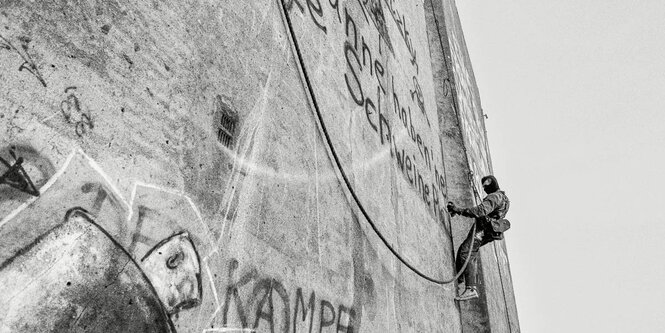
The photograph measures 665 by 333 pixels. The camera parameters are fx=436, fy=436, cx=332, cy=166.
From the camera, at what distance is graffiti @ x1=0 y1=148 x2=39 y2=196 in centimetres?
123

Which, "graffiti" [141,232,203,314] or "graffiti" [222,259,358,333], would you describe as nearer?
"graffiti" [141,232,203,314]

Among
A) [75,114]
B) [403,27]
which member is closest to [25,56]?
[75,114]

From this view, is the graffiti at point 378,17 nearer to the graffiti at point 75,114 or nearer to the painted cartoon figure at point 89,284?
the graffiti at point 75,114

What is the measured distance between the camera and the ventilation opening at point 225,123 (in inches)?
78.4

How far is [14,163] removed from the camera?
1.25 meters

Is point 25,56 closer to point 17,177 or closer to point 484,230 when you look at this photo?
point 17,177

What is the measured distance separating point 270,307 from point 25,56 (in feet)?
4.51

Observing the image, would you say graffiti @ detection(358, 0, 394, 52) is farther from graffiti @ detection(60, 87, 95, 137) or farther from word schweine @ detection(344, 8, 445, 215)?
graffiti @ detection(60, 87, 95, 137)

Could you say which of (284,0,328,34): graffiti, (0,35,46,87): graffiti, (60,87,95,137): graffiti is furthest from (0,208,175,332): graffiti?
(284,0,328,34): graffiti

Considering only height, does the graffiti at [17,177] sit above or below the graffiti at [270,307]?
above

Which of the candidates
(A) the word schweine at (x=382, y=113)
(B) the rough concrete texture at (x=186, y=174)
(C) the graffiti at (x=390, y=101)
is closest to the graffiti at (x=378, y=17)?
(C) the graffiti at (x=390, y=101)

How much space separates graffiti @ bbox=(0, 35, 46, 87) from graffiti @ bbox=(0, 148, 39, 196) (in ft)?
0.83

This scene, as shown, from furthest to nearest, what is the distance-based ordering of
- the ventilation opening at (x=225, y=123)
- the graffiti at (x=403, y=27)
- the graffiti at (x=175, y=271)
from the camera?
the graffiti at (x=403, y=27), the ventilation opening at (x=225, y=123), the graffiti at (x=175, y=271)

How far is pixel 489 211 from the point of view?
4551mm
